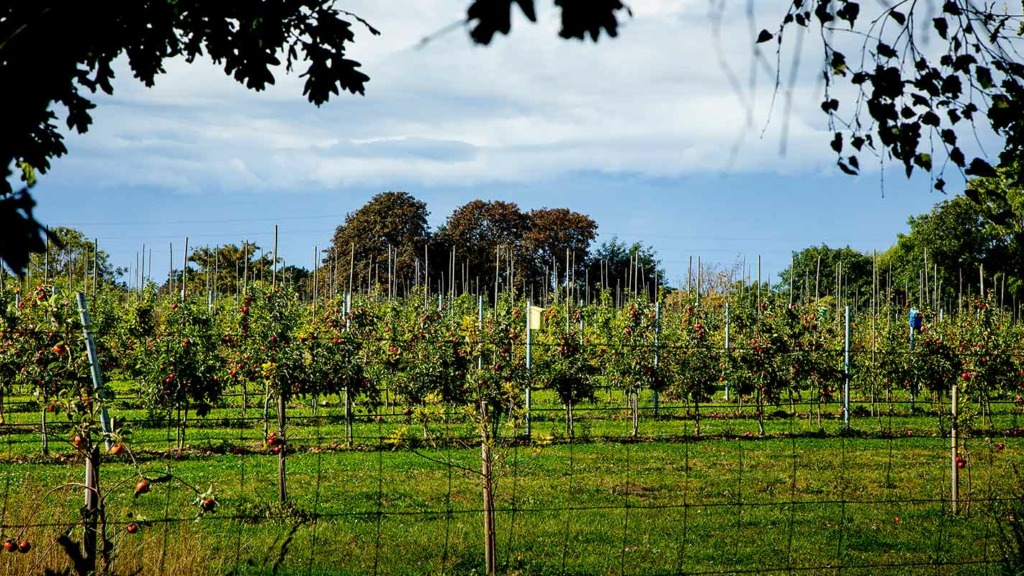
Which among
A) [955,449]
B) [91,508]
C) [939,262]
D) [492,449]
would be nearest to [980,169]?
[492,449]

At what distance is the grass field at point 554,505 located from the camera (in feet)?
21.3

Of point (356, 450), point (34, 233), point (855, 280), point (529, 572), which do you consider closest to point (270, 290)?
point (356, 450)

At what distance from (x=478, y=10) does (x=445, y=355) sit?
1302cm

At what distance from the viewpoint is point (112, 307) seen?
1927 centimetres

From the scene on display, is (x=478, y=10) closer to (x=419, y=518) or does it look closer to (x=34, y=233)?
(x=34, y=233)

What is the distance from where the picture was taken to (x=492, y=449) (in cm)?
620

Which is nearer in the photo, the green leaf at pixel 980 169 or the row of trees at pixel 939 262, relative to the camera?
the green leaf at pixel 980 169

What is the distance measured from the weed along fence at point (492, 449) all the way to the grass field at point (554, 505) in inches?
1.8

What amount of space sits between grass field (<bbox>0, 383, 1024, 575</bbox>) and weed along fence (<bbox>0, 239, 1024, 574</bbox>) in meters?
0.05

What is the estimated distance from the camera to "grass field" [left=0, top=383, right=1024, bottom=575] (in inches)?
256

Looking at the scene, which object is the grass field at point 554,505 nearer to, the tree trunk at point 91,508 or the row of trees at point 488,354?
the tree trunk at point 91,508

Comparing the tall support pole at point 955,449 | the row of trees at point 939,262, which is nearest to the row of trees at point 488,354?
the tall support pole at point 955,449

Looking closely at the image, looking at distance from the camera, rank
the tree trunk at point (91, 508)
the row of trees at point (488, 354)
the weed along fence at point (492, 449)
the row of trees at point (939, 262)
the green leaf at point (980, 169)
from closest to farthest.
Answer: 1. the green leaf at point (980, 169)
2. the tree trunk at point (91, 508)
3. the weed along fence at point (492, 449)
4. the row of trees at point (488, 354)
5. the row of trees at point (939, 262)

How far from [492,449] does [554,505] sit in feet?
10.0
